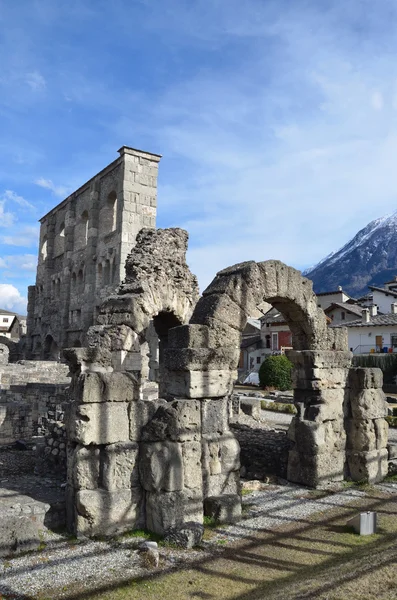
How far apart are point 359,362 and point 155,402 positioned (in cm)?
3066

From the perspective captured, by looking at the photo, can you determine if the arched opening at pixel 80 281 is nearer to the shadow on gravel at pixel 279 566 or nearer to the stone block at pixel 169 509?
the stone block at pixel 169 509

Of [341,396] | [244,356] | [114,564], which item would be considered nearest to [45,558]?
[114,564]

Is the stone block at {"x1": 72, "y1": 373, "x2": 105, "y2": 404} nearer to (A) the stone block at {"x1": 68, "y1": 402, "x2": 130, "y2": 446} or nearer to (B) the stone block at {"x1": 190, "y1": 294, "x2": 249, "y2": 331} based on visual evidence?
(A) the stone block at {"x1": 68, "y1": 402, "x2": 130, "y2": 446}

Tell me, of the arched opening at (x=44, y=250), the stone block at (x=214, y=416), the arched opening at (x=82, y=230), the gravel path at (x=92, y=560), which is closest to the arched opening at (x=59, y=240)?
the arched opening at (x=44, y=250)

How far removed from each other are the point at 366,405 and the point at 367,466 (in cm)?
109

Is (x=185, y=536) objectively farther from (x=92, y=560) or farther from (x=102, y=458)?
(x=102, y=458)

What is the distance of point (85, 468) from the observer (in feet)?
20.5

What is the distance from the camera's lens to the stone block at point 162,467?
6371 millimetres

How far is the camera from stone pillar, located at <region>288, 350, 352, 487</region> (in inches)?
344

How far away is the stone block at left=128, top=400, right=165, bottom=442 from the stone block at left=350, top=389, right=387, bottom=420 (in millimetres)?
4495

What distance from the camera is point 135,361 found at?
8656 mm

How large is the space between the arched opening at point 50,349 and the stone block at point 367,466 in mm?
28687

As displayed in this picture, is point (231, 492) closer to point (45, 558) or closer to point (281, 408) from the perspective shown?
point (45, 558)

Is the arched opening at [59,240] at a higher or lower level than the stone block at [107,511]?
higher
